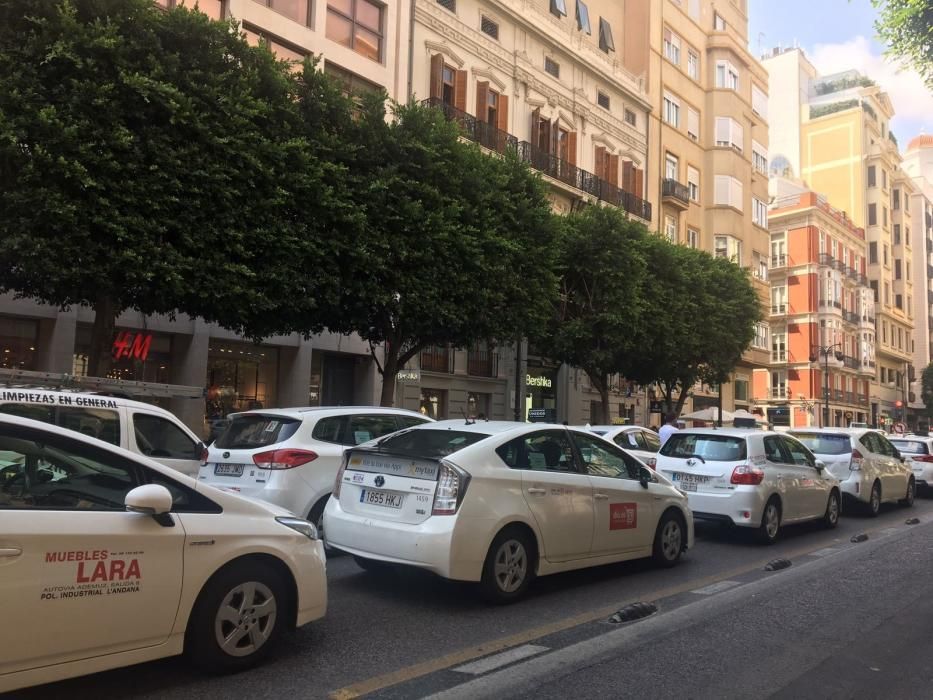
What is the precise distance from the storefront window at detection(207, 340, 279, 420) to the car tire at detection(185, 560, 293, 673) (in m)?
16.6

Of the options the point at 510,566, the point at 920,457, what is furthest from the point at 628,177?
the point at 510,566

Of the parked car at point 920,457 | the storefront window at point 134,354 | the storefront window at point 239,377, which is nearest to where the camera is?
the parked car at point 920,457

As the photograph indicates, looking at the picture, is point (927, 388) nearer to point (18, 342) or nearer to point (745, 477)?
point (745, 477)

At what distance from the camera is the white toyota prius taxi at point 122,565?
3693mm

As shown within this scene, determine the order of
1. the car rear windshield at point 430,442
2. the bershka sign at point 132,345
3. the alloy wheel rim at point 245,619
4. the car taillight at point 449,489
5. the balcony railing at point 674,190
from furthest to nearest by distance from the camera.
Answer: the balcony railing at point 674,190 → the bershka sign at point 132,345 → the car rear windshield at point 430,442 → the car taillight at point 449,489 → the alloy wheel rim at point 245,619

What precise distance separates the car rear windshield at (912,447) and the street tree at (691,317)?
7722 mm

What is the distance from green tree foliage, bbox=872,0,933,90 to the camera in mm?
13969

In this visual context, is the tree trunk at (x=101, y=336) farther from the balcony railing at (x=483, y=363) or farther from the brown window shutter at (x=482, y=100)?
the brown window shutter at (x=482, y=100)

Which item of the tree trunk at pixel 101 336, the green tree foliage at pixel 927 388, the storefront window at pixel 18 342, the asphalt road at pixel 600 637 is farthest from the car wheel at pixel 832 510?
the green tree foliage at pixel 927 388

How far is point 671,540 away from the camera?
8.29m

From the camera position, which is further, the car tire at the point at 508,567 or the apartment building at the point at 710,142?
the apartment building at the point at 710,142

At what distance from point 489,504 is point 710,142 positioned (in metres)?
38.5

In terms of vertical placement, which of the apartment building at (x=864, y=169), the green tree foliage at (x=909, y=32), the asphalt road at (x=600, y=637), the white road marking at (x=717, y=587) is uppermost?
the apartment building at (x=864, y=169)

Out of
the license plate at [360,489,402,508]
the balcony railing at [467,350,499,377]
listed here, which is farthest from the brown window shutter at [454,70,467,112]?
the license plate at [360,489,402,508]
